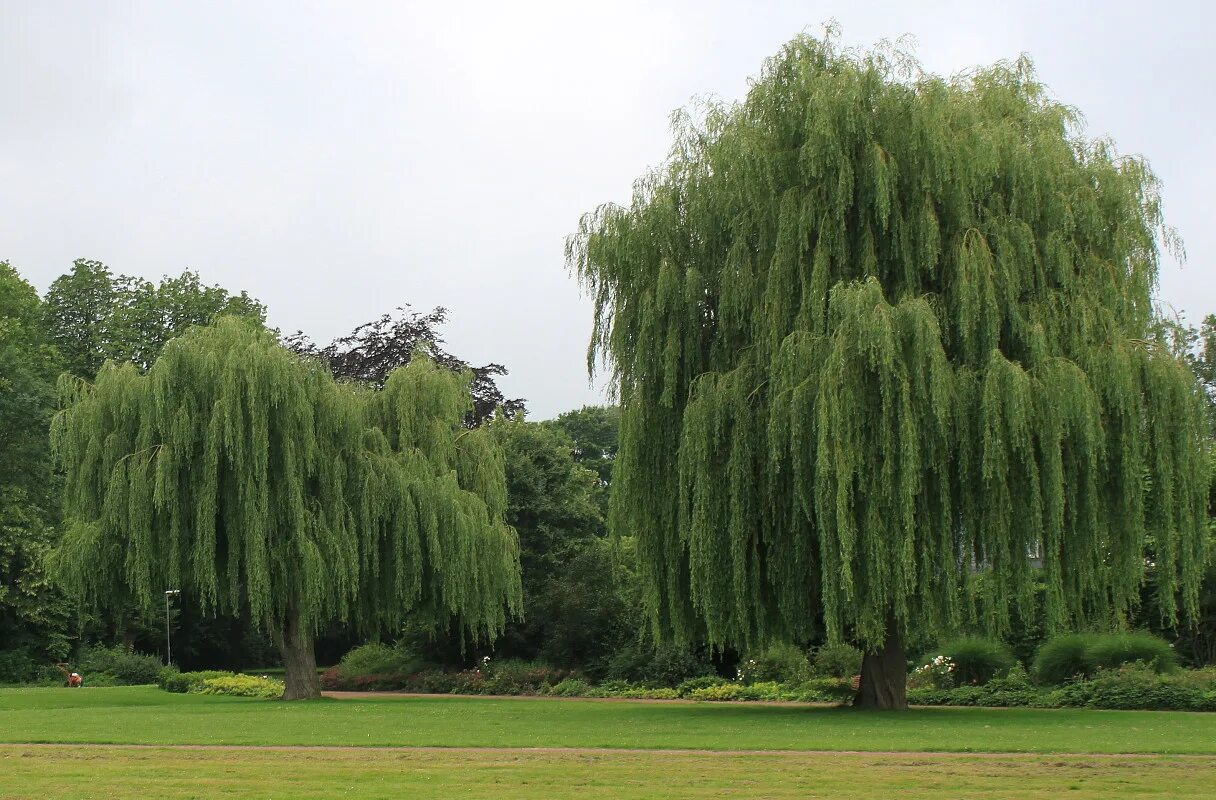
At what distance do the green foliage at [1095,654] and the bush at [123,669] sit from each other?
28041mm

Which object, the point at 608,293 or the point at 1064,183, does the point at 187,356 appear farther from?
the point at 1064,183

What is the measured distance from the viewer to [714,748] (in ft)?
53.0

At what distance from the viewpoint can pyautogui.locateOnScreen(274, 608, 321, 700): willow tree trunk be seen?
30.5 metres

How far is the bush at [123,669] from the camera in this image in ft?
141

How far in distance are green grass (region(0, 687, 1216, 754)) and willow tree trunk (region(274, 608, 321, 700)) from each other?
3195mm

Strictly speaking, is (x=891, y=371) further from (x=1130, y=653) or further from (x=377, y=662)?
(x=377, y=662)

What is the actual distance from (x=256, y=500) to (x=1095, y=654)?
16.6m

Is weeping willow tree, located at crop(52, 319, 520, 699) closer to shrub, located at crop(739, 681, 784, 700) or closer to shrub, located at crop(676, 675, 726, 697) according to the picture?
shrub, located at crop(676, 675, 726, 697)

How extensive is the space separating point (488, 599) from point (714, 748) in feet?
51.7

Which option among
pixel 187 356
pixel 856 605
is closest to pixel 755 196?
pixel 856 605

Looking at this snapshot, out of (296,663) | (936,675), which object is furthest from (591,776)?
(296,663)

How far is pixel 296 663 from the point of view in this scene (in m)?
30.7

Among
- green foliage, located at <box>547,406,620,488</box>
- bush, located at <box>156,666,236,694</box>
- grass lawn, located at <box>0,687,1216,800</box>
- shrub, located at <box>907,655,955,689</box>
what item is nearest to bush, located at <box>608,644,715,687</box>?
shrub, located at <box>907,655,955,689</box>

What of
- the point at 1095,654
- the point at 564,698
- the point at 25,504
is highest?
the point at 25,504
